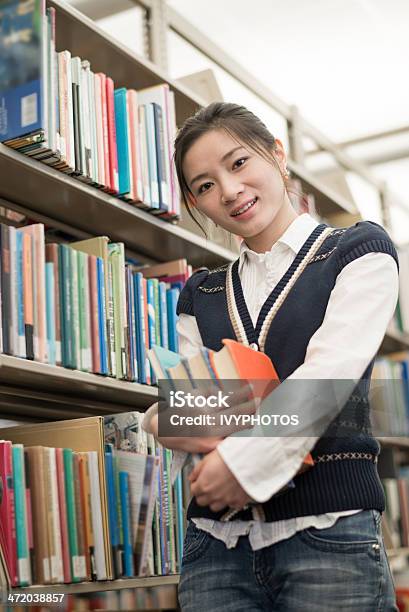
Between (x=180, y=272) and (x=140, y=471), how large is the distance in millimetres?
594

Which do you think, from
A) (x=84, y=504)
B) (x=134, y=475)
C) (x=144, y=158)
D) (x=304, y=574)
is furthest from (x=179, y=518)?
(x=304, y=574)

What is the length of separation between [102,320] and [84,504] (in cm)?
40

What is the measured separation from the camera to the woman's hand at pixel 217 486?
941 millimetres

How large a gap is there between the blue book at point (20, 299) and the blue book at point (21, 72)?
0.21 meters

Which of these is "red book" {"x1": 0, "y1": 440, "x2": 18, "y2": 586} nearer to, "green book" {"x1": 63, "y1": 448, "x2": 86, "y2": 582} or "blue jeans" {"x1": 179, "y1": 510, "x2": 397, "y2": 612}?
"green book" {"x1": 63, "y1": 448, "x2": 86, "y2": 582}

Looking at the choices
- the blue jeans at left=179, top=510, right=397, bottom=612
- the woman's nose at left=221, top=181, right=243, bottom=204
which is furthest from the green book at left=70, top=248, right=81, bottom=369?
the blue jeans at left=179, top=510, right=397, bottom=612

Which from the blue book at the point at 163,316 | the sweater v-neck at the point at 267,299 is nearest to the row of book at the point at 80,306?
the blue book at the point at 163,316

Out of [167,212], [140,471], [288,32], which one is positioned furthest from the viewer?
[288,32]

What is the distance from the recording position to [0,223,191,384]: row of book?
1.61 m

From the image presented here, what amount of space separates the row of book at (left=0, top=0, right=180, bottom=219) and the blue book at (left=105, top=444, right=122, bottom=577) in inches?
24.3

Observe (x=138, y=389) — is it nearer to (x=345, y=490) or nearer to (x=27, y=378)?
(x=27, y=378)

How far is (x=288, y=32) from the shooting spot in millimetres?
3635

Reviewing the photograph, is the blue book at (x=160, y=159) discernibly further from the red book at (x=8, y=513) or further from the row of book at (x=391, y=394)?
the row of book at (x=391, y=394)

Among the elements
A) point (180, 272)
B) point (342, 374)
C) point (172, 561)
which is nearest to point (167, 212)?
point (180, 272)
